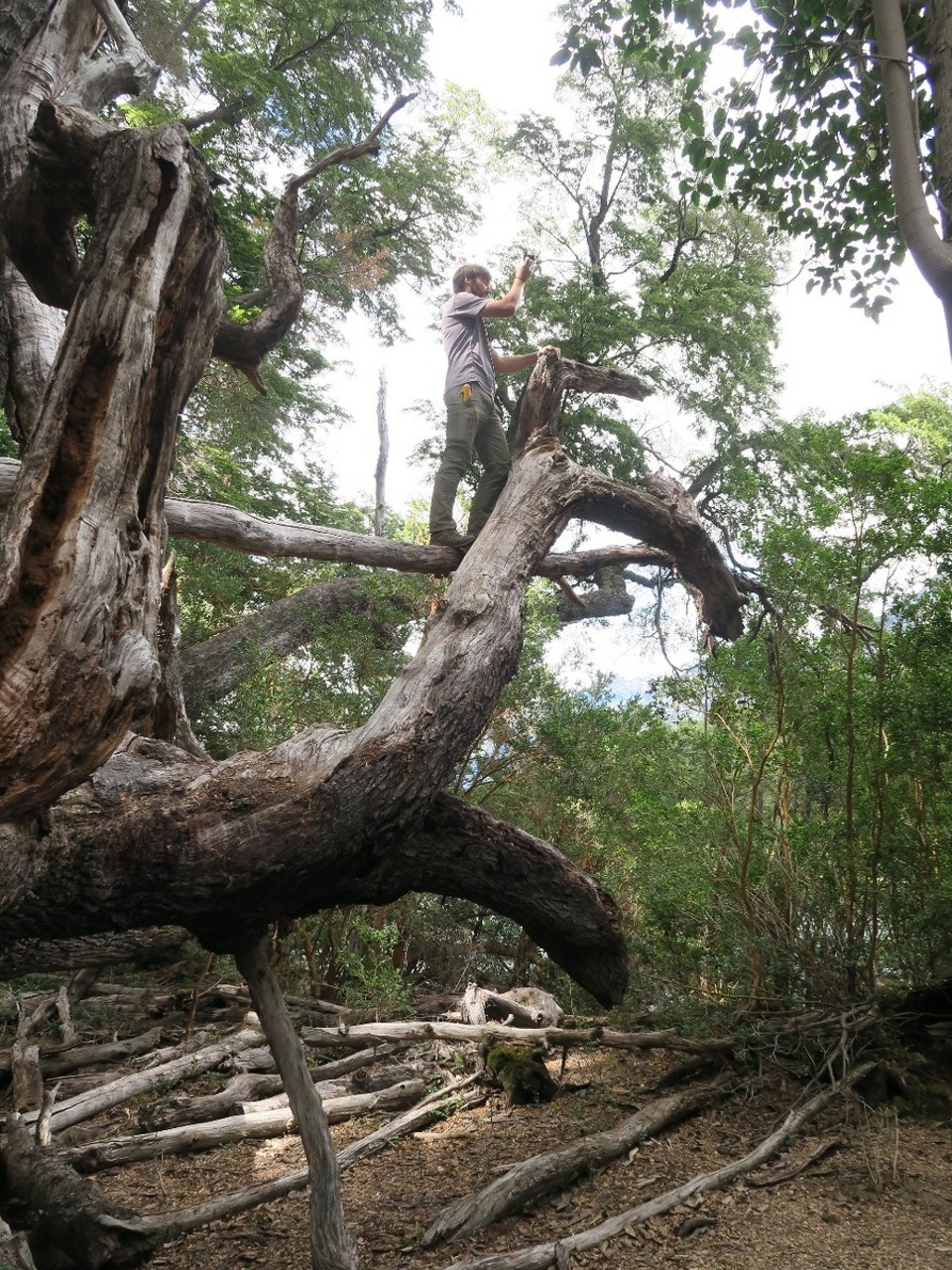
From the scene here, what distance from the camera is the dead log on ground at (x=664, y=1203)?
2748 mm

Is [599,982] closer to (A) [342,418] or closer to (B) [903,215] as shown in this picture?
(B) [903,215]

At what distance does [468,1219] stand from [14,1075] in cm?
271

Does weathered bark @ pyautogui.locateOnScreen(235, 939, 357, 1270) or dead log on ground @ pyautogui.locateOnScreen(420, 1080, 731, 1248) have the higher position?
weathered bark @ pyautogui.locateOnScreen(235, 939, 357, 1270)

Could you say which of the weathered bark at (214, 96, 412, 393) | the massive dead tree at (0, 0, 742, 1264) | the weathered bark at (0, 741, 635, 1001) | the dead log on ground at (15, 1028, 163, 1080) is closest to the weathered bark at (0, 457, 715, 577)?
the weathered bark at (214, 96, 412, 393)

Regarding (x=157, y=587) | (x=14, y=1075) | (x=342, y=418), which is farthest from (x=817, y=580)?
(x=342, y=418)

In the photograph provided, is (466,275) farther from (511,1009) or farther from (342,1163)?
(342,1163)

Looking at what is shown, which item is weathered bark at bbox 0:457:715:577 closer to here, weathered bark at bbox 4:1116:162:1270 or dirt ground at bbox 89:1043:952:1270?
weathered bark at bbox 4:1116:162:1270

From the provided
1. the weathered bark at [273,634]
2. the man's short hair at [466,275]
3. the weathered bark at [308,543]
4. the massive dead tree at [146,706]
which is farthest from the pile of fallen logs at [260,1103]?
the man's short hair at [466,275]

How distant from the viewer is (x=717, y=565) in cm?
639

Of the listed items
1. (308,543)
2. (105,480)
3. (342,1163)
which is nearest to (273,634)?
(308,543)

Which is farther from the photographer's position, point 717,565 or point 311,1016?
point 717,565

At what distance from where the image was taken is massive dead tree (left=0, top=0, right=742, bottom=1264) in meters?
2.20

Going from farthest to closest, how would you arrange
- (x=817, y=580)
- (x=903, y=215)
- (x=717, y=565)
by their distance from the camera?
1. (x=717, y=565)
2. (x=817, y=580)
3. (x=903, y=215)

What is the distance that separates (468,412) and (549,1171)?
4.13m
